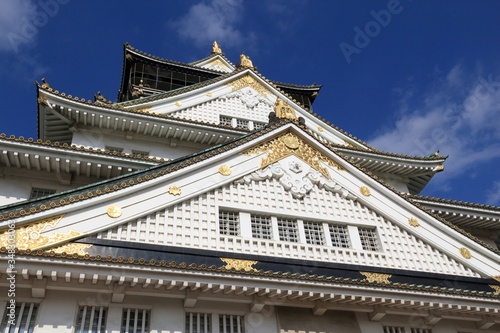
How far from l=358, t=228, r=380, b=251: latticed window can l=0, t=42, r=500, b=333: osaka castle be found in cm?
8

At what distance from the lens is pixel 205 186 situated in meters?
12.8

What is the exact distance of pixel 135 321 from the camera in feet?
33.0

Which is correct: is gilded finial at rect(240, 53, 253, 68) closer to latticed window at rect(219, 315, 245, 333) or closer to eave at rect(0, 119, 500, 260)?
eave at rect(0, 119, 500, 260)

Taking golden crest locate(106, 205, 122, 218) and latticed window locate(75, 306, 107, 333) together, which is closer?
latticed window locate(75, 306, 107, 333)

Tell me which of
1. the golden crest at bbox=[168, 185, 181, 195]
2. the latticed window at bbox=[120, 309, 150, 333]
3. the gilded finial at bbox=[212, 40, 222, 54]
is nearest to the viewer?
the latticed window at bbox=[120, 309, 150, 333]

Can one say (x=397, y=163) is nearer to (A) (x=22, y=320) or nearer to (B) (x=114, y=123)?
(B) (x=114, y=123)

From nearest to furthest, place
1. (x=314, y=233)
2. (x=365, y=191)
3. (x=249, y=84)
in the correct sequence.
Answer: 1. (x=314, y=233)
2. (x=365, y=191)
3. (x=249, y=84)

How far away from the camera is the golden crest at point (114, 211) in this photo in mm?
10969

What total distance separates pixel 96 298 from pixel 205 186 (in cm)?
446

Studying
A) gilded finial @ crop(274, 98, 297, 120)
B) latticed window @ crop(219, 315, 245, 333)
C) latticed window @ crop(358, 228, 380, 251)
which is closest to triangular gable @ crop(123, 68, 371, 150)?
gilded finial @ crop(274, 98, 297, 120)

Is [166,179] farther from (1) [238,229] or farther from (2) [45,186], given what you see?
(2) [45,186]

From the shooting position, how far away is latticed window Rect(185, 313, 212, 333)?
34.1 feet

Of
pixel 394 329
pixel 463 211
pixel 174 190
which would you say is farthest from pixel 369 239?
pixel 463 211

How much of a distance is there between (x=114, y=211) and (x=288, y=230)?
214 inches
